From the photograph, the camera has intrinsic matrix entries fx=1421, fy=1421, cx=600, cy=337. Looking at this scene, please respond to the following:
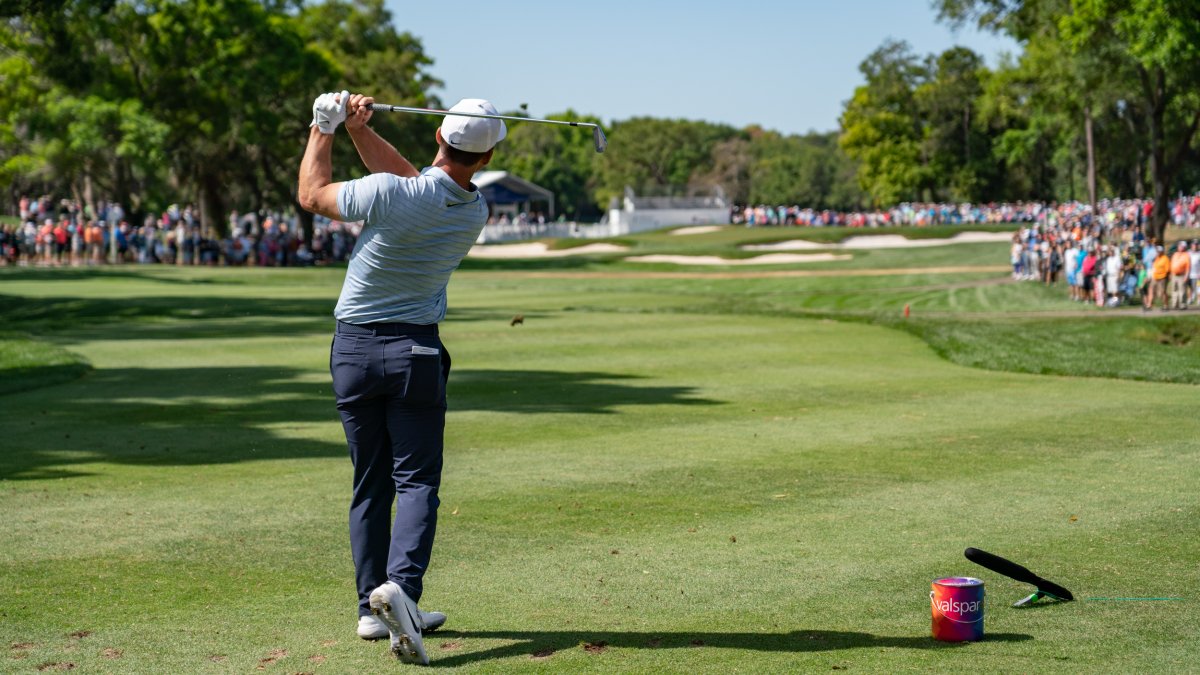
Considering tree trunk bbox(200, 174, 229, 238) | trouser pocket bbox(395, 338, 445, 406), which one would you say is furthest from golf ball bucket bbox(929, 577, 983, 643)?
tree trunk bbox(200, 174, 229, 238)

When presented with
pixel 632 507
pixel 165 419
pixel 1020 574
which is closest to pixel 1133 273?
pixel 165 419

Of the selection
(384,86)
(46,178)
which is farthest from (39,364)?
(384,86)

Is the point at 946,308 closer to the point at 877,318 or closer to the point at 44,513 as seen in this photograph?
the point at 877,318

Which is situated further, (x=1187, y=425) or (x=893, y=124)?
(x=893, y=124)

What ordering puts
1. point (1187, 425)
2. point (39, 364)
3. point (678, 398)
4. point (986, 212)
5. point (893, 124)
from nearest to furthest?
point (1187, 425), point (678, 398), point (39, 364), point (986, 212), point (893, 124)

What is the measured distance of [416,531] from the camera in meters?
6.20

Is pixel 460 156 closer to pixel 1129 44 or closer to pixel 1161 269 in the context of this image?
pixel 1161 269

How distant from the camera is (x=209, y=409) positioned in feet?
49.0

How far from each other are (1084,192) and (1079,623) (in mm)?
125072

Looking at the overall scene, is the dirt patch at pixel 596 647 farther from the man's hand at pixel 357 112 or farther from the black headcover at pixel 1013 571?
the man's hand at pixel 357 112

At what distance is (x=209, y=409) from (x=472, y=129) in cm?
970

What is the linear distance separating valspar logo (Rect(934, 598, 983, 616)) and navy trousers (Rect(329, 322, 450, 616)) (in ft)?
7.22

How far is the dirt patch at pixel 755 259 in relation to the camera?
61594mm

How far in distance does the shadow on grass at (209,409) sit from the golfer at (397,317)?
5.25 m
